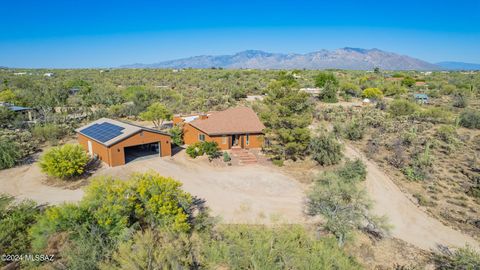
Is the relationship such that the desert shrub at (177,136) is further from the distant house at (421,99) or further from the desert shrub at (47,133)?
the distant house at (421,99)

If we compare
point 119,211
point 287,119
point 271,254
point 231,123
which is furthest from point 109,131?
point 271,254

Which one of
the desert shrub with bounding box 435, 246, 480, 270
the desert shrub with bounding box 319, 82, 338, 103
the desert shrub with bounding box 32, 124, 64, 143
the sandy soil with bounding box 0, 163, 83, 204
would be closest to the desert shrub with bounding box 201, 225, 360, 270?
the desert shrub with bounding box 435, 246, 480, 270

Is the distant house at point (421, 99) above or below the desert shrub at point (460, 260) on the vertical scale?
above

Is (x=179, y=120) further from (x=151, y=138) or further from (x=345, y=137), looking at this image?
(x=345, y=137)

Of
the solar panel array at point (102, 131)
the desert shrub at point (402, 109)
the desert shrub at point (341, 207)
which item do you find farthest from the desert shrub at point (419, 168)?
the solar panel array at point (102, 131)

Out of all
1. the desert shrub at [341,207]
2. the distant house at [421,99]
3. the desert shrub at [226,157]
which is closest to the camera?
the desert shrub at [341,207]

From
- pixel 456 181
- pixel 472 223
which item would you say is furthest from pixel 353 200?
pixel 456 181

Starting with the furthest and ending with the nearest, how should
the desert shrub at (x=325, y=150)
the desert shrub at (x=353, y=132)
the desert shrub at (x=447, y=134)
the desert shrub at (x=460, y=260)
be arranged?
the desert shrub at (x=353, y=132) → the desert shrub at (x=447, y=134) → the desert shrub at (x=325, y=150) → the desert shrub at (x=460, y=260)
